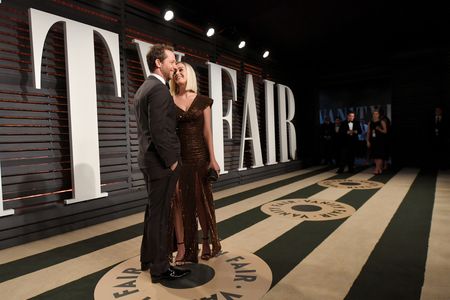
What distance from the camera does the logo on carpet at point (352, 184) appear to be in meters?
5.94

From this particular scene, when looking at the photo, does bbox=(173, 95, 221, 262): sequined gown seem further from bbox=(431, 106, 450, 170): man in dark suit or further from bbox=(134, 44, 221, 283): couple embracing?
bbox=(431, 106, 450, 170): man in dark suit

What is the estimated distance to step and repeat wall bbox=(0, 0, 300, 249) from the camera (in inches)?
133

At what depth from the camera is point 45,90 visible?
366cm

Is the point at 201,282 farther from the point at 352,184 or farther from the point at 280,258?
the point at 352,184

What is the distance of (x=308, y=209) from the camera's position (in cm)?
437

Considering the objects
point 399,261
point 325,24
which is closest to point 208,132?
point 399,261

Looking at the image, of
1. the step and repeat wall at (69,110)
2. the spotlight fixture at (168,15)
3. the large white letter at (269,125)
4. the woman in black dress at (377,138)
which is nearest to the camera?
the step and repeat wall at (69,110)

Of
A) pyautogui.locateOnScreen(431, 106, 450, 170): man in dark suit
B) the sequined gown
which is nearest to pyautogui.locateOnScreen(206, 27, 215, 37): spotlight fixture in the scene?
the sequined gown

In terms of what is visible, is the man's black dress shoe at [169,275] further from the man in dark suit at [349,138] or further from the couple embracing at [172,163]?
the man in dark suit at [349,138]

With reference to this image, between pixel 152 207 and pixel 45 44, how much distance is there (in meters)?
2.76

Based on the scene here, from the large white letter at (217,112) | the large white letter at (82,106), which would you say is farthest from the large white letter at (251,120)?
the large white letter at (82,106)

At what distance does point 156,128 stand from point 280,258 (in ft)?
5.14

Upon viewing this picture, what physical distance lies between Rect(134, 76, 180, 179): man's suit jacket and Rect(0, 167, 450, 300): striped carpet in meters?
0.89

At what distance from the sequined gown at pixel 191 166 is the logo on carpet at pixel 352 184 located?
13.7 ft
